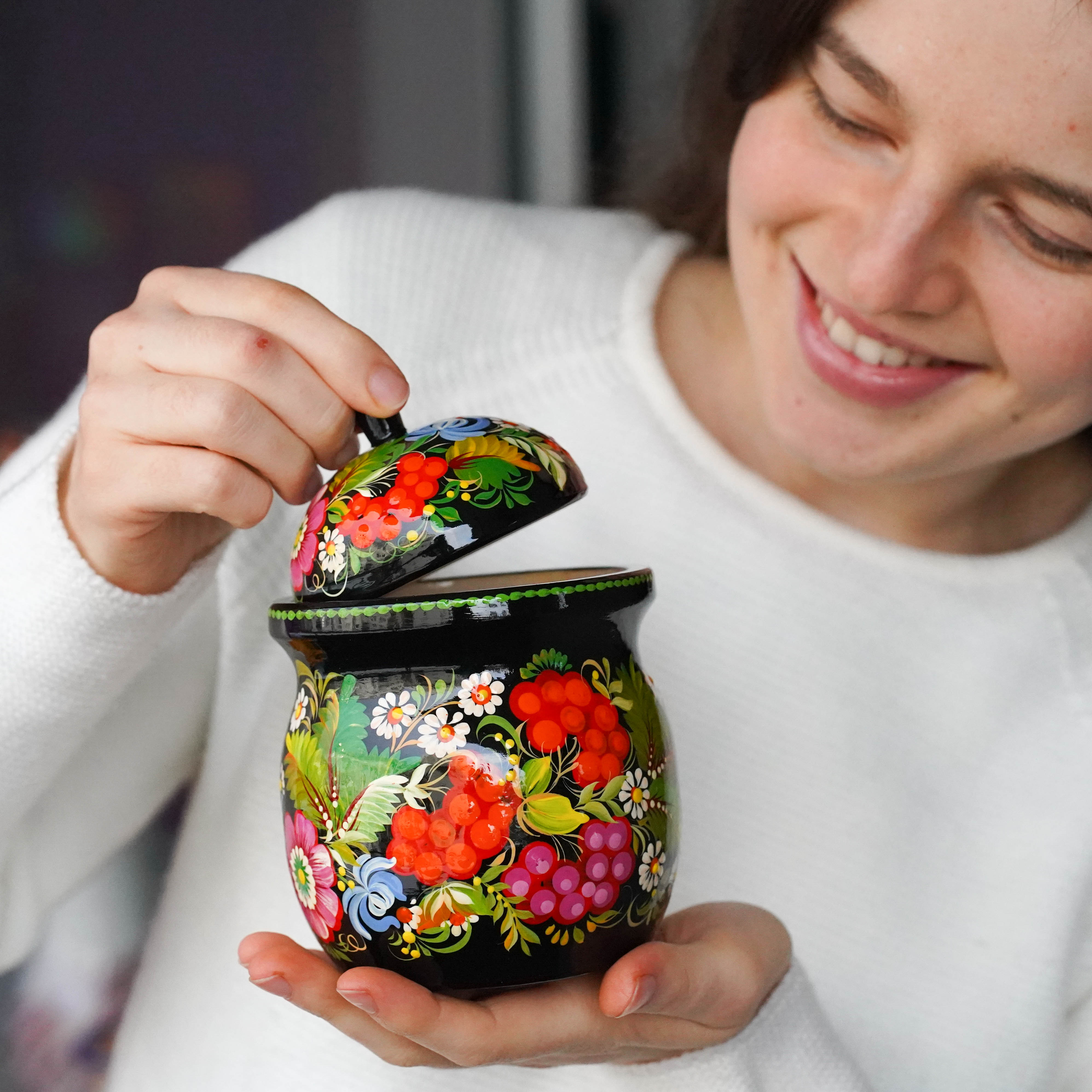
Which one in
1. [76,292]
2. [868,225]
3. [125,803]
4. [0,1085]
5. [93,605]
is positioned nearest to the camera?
[93,605]

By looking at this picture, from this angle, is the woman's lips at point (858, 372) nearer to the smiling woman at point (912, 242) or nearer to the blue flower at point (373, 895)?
the smiling woman at point (912, 242)

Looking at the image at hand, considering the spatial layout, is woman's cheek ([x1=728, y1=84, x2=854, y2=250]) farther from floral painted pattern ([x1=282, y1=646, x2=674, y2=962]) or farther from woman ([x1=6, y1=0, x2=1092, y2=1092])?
floral painted pattern ([x1=282, y1=646, x2=674, y2=962])

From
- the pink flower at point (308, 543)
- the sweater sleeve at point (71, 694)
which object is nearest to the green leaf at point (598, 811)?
the pink flower at point (308, 543)

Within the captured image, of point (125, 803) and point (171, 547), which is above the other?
point (171, 547)

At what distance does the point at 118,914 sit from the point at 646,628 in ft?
4.12

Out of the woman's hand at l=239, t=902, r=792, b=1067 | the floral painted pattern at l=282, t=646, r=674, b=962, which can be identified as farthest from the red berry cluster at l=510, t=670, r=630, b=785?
the woman's hand at l=239, t=902, r=792, b=1067

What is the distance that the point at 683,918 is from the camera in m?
0.87

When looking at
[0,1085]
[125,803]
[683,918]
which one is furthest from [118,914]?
[683,918]

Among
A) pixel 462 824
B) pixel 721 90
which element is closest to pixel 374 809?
pixel 462 824

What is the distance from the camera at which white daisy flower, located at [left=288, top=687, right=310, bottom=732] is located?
2.46 feet

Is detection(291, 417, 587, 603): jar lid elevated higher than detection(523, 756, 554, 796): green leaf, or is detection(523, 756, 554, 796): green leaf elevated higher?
detection(291, 417, 587, 603): jar lid

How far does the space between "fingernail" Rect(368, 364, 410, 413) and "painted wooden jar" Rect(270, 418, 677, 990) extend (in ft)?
0.16

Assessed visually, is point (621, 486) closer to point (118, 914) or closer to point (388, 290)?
point (388, 290)

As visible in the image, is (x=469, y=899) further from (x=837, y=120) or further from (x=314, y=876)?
(x=837, y=120)
